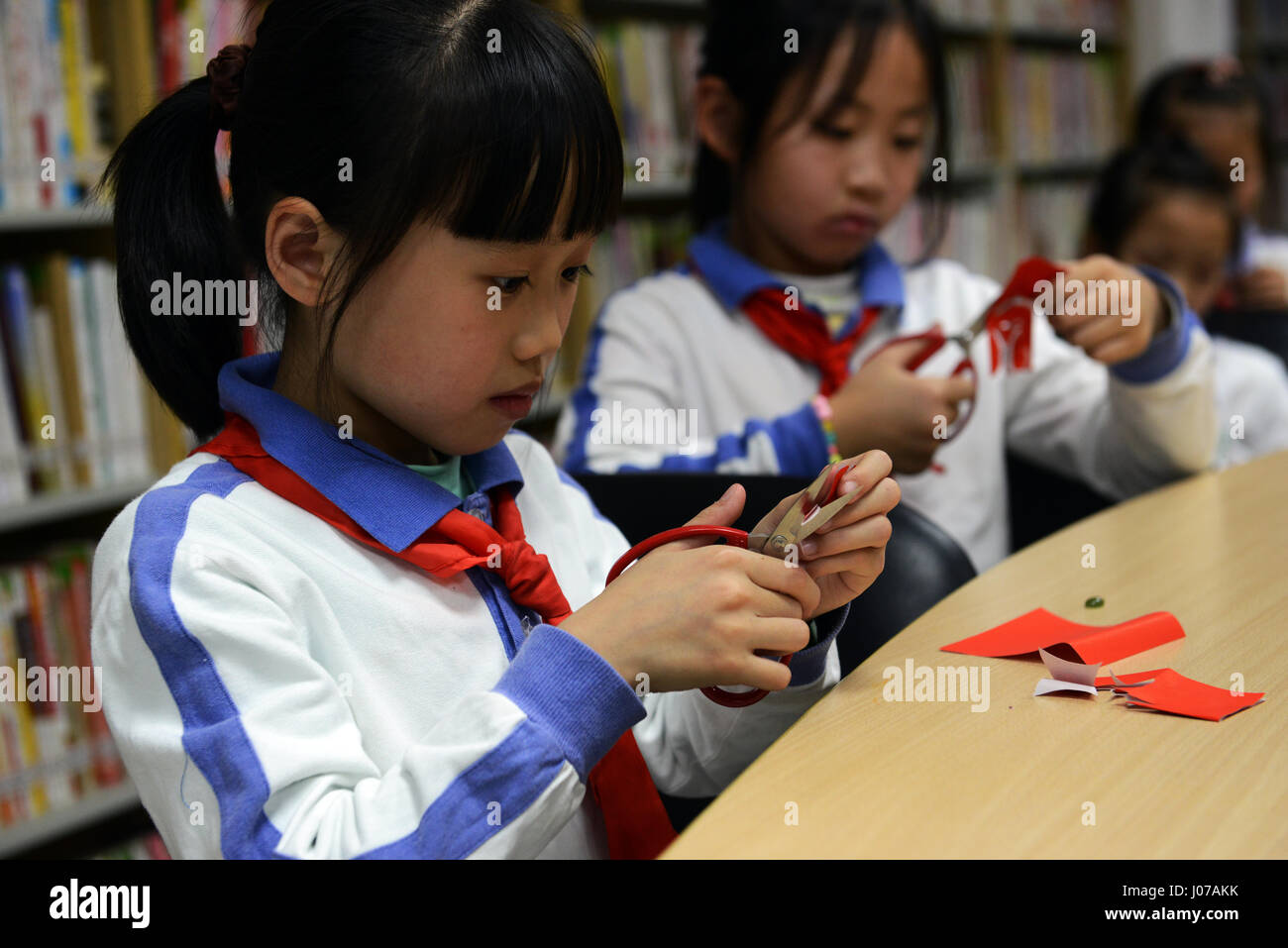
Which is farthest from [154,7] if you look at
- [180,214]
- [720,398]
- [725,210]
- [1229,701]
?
[1229,701]

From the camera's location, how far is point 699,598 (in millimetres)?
598

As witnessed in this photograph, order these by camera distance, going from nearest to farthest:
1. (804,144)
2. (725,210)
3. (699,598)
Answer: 1. (699,598)
2. (804,144)
3. (725,210)

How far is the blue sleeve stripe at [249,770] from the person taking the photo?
544 mm

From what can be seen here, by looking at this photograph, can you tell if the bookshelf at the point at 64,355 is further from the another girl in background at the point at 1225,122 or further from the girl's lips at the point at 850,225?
the another girl in background at the point at 1225,122

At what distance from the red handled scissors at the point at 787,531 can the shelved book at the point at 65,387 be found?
1018 millimetres

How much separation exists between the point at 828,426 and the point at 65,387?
99 centimetres

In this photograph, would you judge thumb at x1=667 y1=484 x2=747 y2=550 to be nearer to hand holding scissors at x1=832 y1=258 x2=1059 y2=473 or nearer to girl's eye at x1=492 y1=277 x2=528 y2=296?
girl's eye at x1=492 y1=277 x2=528 y2=296

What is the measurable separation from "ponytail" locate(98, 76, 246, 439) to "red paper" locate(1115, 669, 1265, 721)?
572 mm

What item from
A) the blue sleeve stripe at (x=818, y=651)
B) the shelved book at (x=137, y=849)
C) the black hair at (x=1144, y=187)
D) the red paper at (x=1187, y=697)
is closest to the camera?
the red paper at (x=1187, y=697)

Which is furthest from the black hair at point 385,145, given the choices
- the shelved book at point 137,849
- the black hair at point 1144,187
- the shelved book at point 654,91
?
the black hair at point 1144,187

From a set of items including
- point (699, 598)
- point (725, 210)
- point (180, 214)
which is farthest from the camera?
point (725, 210)

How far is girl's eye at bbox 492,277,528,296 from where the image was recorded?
0.67 m

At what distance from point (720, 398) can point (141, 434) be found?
2.62 feet

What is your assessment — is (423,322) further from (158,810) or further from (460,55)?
(158,810)
